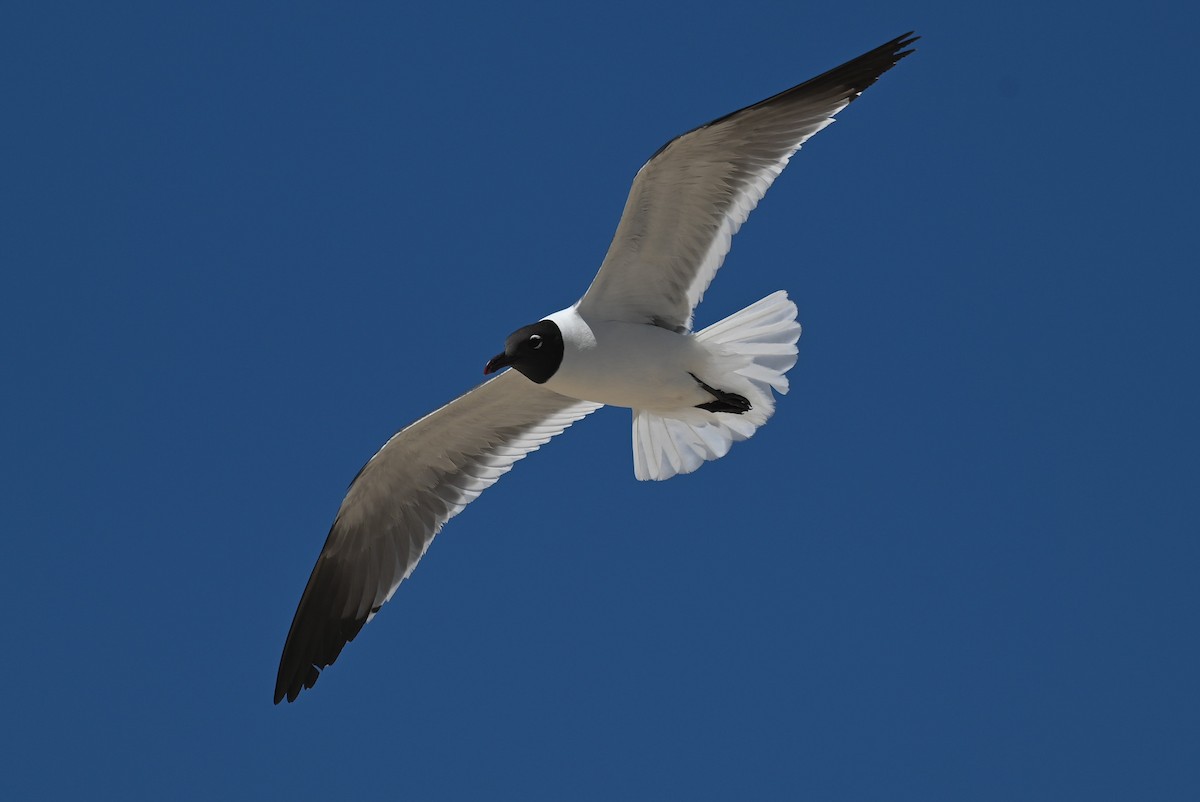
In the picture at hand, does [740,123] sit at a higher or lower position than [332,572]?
higher

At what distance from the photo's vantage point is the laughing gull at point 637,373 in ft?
22.1

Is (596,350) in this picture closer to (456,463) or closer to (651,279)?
(651,279)

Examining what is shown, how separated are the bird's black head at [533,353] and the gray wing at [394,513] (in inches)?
37.4

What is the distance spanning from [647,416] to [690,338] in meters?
0.75

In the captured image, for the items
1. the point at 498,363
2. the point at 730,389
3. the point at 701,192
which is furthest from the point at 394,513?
the point at 701,192

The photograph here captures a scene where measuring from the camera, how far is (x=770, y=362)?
23.6ft

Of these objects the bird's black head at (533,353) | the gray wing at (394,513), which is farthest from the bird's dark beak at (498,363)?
the gray wing at (394,513)

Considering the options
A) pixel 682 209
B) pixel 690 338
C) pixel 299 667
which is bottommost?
pixel 299 667

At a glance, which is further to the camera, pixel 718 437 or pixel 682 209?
pixel 718 437

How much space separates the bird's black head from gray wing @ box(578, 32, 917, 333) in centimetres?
29

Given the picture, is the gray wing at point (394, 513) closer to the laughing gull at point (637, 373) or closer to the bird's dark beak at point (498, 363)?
the laughing gull at point (637, 373)

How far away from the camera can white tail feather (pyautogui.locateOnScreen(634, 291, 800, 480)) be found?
23.4 ft

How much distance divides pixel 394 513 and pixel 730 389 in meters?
2.27

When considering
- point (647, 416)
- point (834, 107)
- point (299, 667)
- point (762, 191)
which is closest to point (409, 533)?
point (299, 667)
